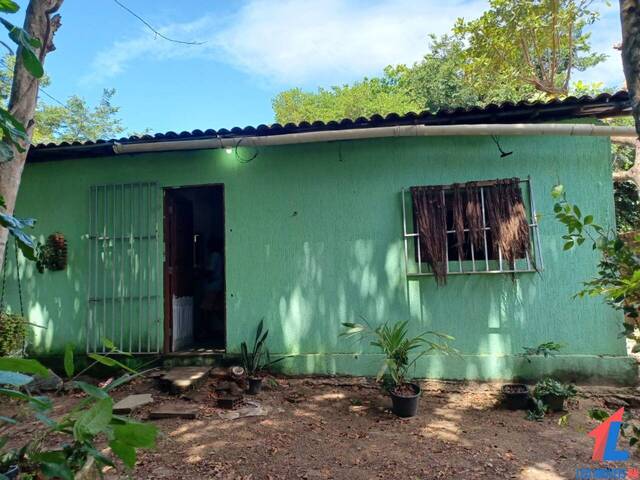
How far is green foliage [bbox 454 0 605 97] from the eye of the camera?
308 inches

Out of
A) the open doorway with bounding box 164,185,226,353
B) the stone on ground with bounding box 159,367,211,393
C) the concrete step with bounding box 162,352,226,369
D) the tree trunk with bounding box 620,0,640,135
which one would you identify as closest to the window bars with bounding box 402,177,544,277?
the open doorway with bounding box 164,185,226,353

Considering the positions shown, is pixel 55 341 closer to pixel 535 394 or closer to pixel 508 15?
pixel 535 394

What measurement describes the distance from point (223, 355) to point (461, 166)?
12.5 feet

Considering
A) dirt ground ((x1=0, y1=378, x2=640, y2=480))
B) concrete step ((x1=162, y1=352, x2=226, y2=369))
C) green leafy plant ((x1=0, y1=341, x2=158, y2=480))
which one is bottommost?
dirt ground ((x1=0, y1=378, x2=640, y2=480))

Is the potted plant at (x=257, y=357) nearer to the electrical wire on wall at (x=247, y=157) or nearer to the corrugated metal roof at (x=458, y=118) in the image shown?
the electrical wire on wall at (x=247, y=157)

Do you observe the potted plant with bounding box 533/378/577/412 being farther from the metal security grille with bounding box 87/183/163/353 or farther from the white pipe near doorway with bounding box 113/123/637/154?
the metal security grille with bounding box 87/183/163/353

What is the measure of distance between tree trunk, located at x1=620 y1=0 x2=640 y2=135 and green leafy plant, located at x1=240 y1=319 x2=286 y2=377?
4.12 m

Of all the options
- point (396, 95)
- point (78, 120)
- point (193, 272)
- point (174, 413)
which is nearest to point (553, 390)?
point (174, 413)

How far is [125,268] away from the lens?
5012 millimetres

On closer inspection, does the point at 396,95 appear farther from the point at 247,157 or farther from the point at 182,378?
the point at 182,378

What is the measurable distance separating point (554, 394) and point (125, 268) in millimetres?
5269

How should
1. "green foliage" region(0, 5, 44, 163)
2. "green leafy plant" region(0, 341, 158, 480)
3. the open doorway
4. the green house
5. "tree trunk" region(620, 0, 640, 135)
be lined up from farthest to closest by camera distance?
the open doorway, the green house, "tree trunk" region(620, 0, 640, 135), "green foliage" region(0, 5, 44, 163), "green leafy plant" region(0, 341, 158, 480)

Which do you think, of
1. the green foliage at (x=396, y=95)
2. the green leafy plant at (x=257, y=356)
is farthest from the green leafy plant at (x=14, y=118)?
the green foliage at (x=396, y=95)

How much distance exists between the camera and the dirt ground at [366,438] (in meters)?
2.75
